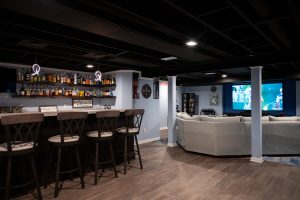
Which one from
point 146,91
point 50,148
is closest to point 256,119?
point 146,91

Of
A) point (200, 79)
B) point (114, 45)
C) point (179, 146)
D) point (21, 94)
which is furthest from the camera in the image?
point (200, 79)

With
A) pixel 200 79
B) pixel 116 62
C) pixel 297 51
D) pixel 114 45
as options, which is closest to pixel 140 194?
pixel 114 45

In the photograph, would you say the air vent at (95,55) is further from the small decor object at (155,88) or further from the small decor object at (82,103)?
the small decor object at (155,88)

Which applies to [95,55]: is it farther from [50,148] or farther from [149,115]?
[149,115]

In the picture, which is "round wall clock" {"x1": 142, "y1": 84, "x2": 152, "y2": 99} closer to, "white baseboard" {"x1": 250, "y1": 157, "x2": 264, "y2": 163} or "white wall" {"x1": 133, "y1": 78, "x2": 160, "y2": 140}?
"white wall" {"x1": 133, "y1": 78, "x2": 160, "y2": 140}

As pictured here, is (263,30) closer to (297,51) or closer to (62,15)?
(297,51)

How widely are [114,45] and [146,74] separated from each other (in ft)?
9.28

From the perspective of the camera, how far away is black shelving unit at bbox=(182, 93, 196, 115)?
34.4 ft

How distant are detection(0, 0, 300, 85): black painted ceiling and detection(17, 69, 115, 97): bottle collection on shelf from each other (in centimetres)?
45

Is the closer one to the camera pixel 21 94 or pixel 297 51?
pixel 297 51

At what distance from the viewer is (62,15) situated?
7.88 feet

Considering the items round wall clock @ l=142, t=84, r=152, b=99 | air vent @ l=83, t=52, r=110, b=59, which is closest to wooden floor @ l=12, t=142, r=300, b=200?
air vent @ l=83, t=52, r=110, b=59

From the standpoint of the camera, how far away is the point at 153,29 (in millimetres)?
2861

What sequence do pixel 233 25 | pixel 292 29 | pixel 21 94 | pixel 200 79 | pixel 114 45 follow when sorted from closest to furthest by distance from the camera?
pixel 233 25 < pixel 292 29 < pixel 114 45 < pixel 21 94 < pixel 200 79
